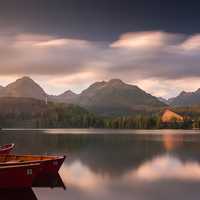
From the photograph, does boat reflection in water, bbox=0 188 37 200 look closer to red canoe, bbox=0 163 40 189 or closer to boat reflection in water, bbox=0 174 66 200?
boat reflection in water, bbox=0 174 66 200

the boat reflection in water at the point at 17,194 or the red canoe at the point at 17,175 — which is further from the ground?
the red canoe at the point at 17,175

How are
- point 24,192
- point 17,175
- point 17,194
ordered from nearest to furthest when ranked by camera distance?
point 17,194 → point 24,192 → point 17,175

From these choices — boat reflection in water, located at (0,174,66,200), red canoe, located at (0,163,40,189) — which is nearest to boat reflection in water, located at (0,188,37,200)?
boat reflection in water, located at (0,174,66,200)

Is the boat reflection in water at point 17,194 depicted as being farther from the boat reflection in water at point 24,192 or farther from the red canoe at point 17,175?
the red canoe at point 17,175

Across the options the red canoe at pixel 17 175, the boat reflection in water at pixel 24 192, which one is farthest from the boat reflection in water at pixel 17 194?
the red canoe at pixel 17 175

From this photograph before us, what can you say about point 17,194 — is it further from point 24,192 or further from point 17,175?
point 17,175

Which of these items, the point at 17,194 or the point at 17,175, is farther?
the point at 17,175

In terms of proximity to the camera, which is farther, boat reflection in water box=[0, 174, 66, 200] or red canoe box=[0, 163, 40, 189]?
red canoe box=[0, 163, 40, 189]

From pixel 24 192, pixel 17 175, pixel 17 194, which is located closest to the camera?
pixel 17 194

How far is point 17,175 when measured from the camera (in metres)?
35.7

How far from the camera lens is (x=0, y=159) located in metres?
45.5

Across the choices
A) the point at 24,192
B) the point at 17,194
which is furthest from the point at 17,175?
the point at 17,194

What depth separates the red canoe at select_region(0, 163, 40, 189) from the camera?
35.4 m

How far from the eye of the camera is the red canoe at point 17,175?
35353 mm
